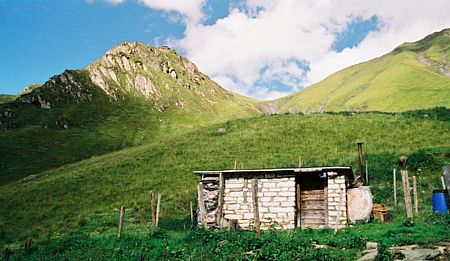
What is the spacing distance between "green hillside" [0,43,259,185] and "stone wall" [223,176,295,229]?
1493 inches

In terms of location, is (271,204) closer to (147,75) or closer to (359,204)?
(359,204)

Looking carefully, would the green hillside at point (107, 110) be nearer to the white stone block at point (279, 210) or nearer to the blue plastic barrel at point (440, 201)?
the white stone block at point (279, 210)

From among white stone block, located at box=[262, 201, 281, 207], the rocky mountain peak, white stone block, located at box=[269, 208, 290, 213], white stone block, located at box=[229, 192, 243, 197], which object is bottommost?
white stone block, located at box=[269, 208, 290, 213]

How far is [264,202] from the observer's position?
24.6 m

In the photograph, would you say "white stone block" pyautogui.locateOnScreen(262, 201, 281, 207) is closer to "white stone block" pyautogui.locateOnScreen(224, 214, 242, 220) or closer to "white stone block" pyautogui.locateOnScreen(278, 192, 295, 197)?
"white stone block" pyautogui.locateOnScreen(278, 192, 295, 197)

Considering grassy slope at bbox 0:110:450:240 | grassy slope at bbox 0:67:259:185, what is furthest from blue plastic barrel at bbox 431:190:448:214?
grassy slope at bbox 0:67:259:185

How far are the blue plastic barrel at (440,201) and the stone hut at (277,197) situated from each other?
486 centimetres

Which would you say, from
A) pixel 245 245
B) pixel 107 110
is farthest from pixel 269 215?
pixel 107 110

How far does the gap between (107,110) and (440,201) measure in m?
74.8

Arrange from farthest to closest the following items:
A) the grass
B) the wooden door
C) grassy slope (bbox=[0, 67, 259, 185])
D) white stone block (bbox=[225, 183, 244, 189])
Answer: grassy slope (bbox=[0, 67, 259, 185])
white stone block (bbox=[225, 183, 244, 189])
the wooden door
the grass

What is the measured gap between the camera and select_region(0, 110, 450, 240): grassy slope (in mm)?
33188

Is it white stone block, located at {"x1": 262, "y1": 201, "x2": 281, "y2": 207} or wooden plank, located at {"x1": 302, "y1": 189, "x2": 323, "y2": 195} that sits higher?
wooden plank, located at {"x1": 302, "y1": 189, "x2": 323, "y2": 195}

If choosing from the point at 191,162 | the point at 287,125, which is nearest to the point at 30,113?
the point at 191,162

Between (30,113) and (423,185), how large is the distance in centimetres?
6887
